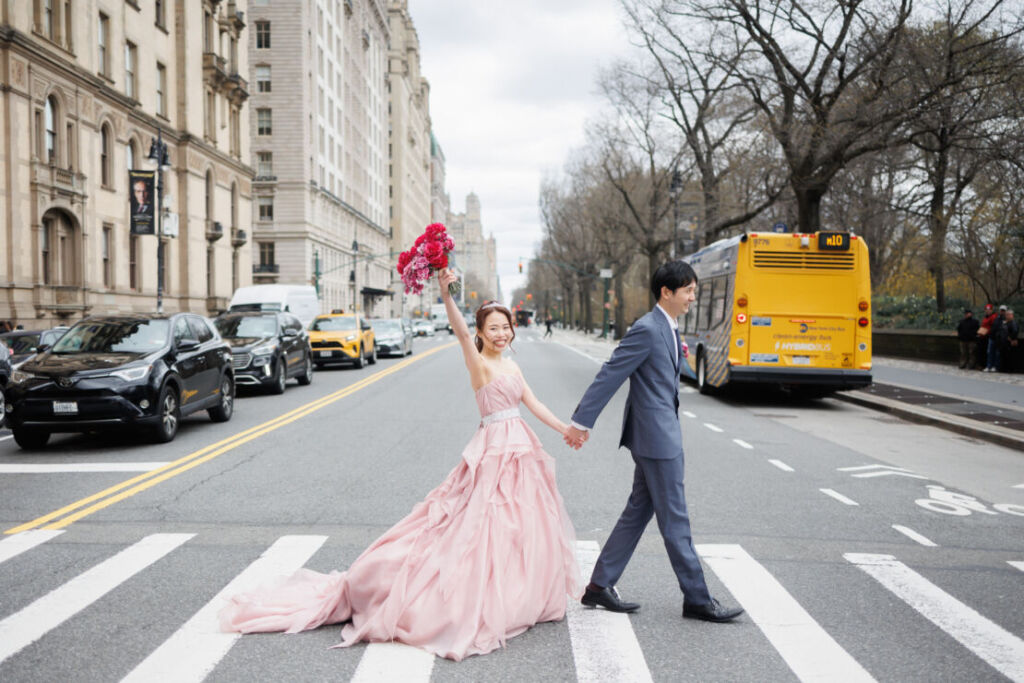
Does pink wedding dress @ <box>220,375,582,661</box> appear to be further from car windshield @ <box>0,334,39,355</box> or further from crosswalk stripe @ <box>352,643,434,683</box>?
car windshield @ <box>0,334,39,355</box>

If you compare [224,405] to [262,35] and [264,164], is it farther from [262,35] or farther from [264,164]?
[262,35]

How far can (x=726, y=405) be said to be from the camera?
56.8 feet

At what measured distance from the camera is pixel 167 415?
Result: 453 inches

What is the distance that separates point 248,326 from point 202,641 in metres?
16.0

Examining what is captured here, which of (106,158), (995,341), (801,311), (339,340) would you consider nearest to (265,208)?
(106,158)

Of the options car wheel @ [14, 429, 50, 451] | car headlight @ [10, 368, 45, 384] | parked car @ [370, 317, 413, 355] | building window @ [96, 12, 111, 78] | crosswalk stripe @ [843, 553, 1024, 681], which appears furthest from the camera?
building window @ [96, 12, 111, 78]

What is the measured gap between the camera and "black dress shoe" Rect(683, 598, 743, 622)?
4754 millimetres

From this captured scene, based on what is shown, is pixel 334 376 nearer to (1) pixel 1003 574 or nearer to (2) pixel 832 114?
(2) pixel 832 114

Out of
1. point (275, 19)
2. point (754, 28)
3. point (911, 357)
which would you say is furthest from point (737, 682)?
point (275, 19)

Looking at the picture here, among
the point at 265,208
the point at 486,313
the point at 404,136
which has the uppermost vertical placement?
the point at 404,136

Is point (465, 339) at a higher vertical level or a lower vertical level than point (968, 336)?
higher

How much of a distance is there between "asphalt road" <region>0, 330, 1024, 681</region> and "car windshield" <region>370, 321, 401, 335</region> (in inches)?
906

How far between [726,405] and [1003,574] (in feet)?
37.8

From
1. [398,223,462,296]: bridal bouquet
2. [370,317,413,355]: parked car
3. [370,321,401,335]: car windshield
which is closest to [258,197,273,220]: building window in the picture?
[370,317,413,355]: parked car
